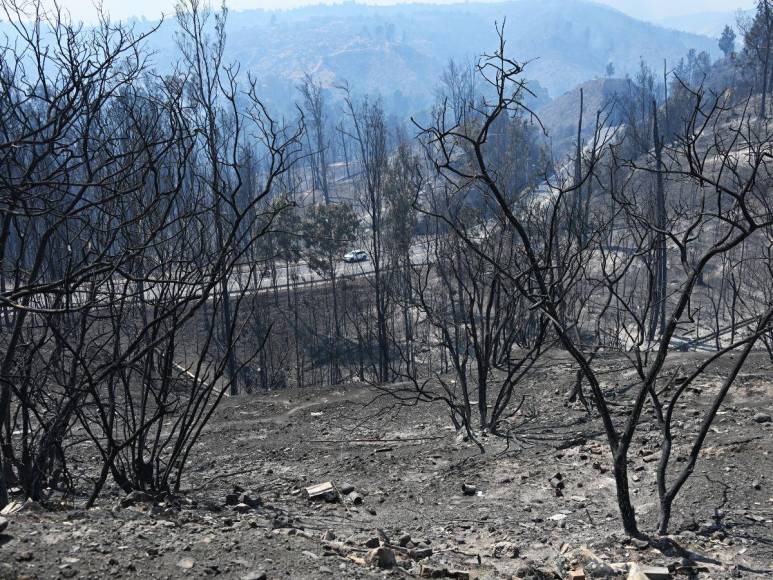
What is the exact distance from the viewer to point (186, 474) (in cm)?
A: 779

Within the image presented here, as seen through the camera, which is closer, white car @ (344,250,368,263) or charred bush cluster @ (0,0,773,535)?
charred bush cluster @ (0,0,773,535)

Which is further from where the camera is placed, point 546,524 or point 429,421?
point 429,421

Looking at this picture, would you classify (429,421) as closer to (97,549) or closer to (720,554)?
(720,554)

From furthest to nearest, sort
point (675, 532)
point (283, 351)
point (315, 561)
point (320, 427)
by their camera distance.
A: point (283, 351), point (320, 427), point (675, 532), point (315, 561)

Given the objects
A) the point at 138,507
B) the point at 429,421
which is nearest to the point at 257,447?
the point at 429,421

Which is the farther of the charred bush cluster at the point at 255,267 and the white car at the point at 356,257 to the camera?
the white car at the point at 356,257

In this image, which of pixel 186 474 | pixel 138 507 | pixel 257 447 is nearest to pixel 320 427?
pixel 257 447

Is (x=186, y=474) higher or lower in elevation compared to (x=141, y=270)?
lower

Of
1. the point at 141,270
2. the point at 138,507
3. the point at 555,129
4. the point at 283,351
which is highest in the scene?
the point at 555,129

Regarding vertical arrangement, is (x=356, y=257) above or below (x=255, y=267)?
below

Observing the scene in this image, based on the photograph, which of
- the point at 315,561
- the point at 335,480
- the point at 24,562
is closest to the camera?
the point at 24,562

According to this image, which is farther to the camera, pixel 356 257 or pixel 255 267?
pixel 356 257

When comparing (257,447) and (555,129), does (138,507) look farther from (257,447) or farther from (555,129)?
(555,129)

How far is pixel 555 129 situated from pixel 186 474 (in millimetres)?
113178
